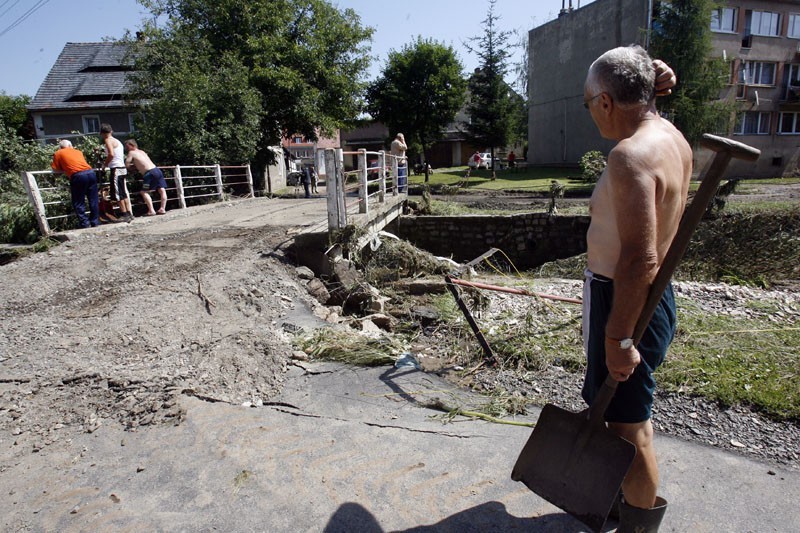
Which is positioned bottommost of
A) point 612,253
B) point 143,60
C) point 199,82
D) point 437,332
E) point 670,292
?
point 437,332

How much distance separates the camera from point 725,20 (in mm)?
24875

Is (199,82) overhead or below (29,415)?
overhead

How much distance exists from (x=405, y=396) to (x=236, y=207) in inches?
402

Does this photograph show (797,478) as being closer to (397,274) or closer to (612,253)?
(612,253)

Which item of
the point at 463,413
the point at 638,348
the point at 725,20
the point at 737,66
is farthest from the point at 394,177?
the point at 737,66

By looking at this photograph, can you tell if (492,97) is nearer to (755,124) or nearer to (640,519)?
(755,124)

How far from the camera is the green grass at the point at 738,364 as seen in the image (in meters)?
3.31

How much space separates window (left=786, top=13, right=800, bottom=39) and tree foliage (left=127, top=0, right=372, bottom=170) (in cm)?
2309

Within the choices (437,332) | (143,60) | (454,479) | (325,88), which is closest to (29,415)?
(454,479)

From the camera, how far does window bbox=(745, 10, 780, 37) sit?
25141 millimetres

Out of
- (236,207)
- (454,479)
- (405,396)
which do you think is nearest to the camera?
(454,479)

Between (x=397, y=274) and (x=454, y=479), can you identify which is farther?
(x=397, y=274)

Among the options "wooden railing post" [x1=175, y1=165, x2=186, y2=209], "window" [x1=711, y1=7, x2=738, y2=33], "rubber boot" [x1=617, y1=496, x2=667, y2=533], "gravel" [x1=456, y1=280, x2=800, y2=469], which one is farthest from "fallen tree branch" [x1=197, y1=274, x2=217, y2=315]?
"window" [x1=711, y1=7, x2=738, y2=33]

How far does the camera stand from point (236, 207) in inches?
493
